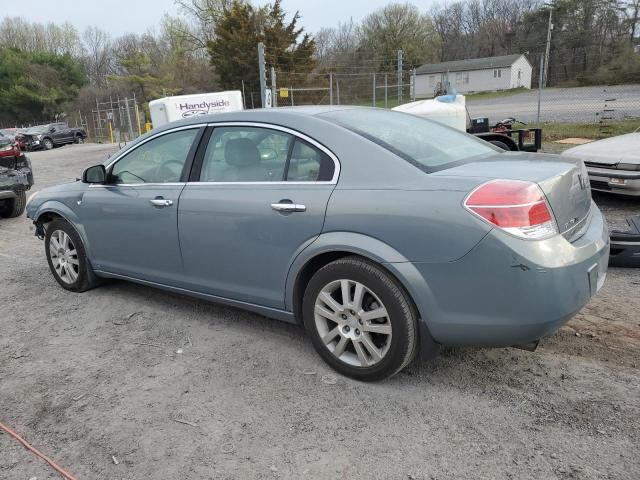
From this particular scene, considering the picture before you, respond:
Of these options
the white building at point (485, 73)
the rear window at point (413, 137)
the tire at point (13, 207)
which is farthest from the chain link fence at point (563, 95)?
the white building at point (485, 73)

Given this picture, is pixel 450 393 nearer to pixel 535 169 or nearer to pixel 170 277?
pixel 535 169

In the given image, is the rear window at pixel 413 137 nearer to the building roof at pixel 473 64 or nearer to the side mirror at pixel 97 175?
the side mirror at pixel 97 175

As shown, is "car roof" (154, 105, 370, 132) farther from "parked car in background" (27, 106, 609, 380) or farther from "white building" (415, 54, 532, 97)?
"white building" (415, 54, 532, 97)

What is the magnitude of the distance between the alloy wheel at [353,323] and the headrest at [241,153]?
1029mm

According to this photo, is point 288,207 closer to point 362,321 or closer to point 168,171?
point 362,321

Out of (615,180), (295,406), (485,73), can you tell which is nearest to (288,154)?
(295,406)

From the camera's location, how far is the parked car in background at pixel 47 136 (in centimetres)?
3045

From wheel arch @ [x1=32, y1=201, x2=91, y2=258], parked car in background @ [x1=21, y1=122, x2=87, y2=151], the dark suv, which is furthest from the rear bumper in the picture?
parked car in background @ [x1=21, y1=122, x2=87, y2=151]

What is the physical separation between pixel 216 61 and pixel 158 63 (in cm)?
1956

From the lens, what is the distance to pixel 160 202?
375 cm

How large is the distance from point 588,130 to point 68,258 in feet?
44.8

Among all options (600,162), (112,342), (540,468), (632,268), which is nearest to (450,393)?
(540,468)

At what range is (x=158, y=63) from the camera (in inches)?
1940

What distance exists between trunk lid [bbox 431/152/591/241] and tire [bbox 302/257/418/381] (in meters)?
0.67
